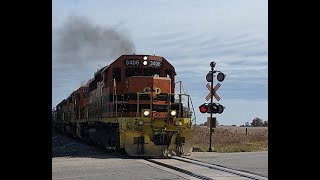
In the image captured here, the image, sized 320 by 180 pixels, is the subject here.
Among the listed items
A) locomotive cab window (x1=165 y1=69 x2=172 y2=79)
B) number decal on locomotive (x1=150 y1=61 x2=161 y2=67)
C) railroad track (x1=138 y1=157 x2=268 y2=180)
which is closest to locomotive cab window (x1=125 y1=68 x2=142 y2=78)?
number decal on locomotive (x1=150 y1=61 x2=161 y2=67)

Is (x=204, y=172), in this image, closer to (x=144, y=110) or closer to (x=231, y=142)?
(x=144, y=110)

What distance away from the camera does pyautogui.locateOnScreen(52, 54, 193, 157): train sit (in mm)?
18438

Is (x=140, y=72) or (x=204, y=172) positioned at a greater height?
(x=140, y=72)

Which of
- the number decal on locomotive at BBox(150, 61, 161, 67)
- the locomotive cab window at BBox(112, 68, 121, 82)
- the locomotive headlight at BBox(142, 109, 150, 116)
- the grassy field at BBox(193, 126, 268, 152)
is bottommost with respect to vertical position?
the grassy field at BBox(193, 126, 268, 152)

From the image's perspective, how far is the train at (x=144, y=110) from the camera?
60.5ft

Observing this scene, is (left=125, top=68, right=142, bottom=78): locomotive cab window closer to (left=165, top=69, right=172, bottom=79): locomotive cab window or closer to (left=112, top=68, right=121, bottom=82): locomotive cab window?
(left=112, top=68, right=121, bottom=82): locomotive cab window

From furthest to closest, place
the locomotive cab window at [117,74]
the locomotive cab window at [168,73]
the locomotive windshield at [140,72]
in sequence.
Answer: the locomotive cab window at [168,73], the locomotive cab window at [117,74], the locomotive windshield at [140,72]

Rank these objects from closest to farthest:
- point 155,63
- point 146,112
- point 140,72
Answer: point 146,112 → point 140,72 → point 155,63

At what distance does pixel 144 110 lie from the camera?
18.8 meters

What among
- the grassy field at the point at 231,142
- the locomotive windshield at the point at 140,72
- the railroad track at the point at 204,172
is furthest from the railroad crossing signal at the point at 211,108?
the railroad track at the point at 204,172

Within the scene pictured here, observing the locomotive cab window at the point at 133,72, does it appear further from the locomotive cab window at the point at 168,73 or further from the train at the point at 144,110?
the locomotive cab window at the point at 168,73

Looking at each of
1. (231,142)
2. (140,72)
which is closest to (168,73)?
(140,72)

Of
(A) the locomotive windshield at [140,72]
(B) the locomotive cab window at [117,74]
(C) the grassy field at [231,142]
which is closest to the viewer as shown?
(A) the locomotive windshield at [140,72]
